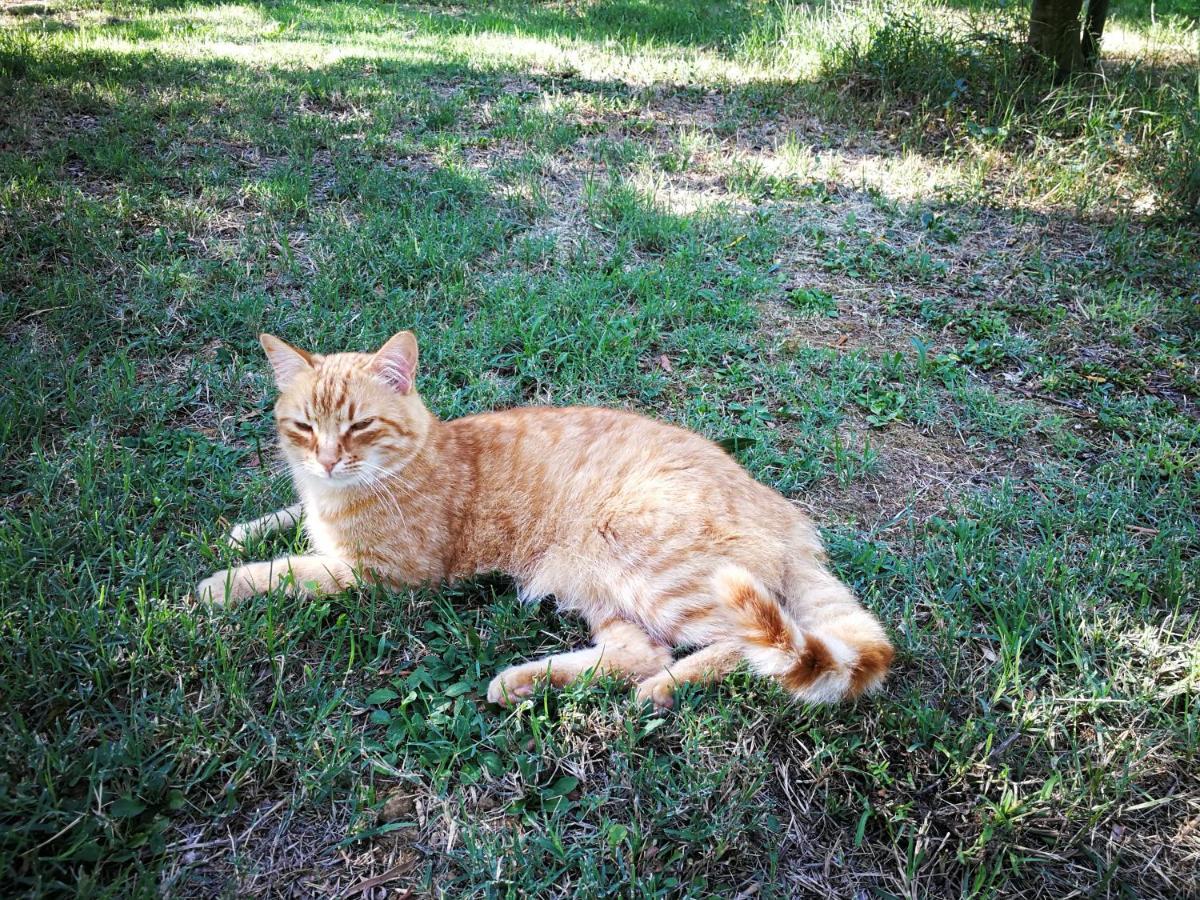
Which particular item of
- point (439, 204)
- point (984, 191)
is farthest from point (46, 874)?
point (984, 191)

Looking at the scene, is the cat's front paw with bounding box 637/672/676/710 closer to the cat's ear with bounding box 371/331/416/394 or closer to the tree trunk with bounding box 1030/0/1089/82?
the cat's ear with bounding box 371/331/416/394

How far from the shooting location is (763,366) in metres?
4.09

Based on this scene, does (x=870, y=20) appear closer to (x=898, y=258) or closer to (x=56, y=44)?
(x=898, y=258)

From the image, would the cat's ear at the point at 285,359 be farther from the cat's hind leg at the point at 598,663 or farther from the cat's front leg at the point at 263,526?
the cat's hind leg at the point at 598,663

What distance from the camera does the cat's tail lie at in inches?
79.7

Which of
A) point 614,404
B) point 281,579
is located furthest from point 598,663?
point 614,404

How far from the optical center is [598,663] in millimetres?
2367

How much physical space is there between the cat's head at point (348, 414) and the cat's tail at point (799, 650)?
4.50 ft

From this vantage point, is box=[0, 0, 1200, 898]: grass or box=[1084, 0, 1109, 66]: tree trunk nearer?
box=[0, 0, 1200, 898]: grass

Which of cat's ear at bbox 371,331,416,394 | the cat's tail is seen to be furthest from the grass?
cat's ear at bbox 371,331,416,394

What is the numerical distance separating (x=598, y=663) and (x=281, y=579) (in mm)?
1136

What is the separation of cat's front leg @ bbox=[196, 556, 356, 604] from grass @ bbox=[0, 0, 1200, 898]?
0.26ft

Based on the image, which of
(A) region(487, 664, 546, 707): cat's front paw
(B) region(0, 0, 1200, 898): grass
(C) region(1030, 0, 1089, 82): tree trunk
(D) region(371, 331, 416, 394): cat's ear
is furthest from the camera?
(C) region(1030, 0, 1089, 82): tree trunk

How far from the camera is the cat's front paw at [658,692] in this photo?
2.29m
